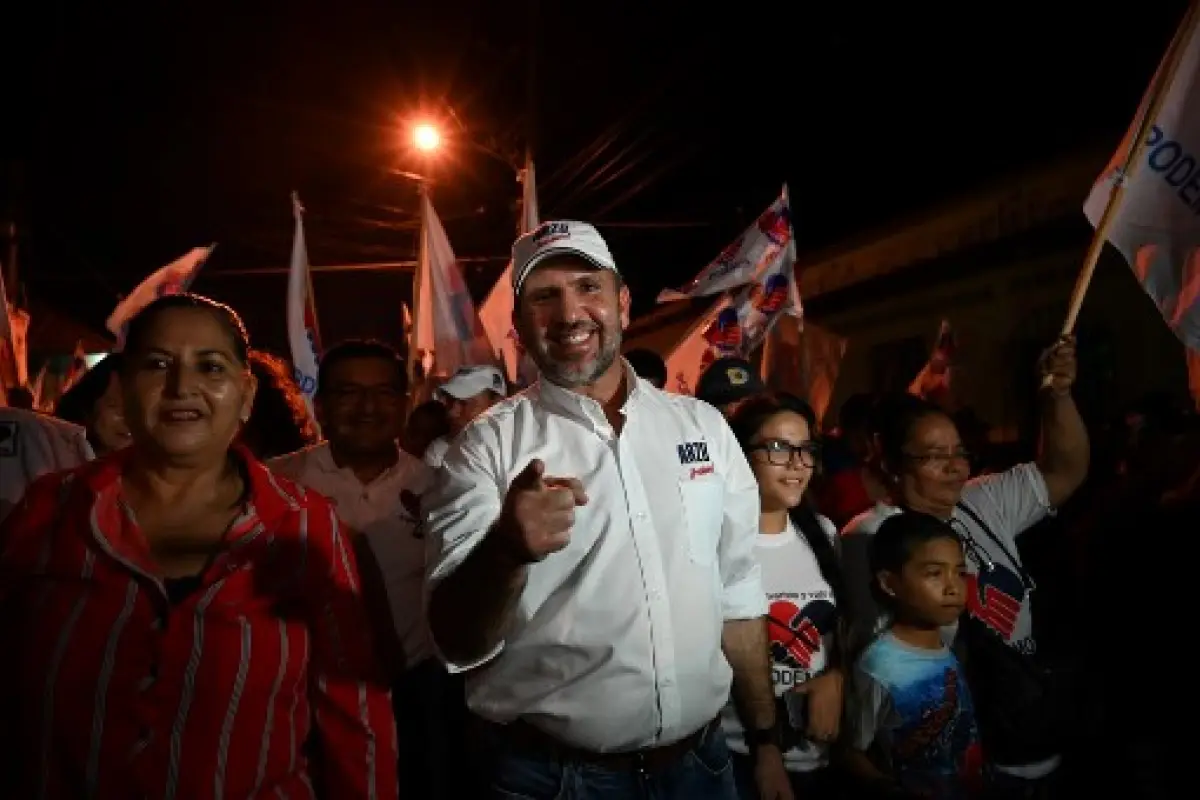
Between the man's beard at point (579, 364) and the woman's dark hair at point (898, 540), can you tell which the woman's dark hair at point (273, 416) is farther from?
the woman's dark hair at point (898, 540)

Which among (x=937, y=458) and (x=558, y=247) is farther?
(x=937, y=458)

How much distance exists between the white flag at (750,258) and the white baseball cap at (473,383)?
2.38 metres

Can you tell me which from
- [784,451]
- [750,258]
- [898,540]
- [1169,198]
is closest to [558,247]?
[784,451]

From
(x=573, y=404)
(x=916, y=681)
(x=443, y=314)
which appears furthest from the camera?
(x=443, y=314)

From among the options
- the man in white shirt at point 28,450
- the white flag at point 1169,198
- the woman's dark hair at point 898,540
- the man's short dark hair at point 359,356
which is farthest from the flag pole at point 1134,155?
the man in white shirt at point 28,450

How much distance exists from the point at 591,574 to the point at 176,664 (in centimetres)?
104

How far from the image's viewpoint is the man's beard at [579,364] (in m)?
2.79

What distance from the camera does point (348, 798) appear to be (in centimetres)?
245

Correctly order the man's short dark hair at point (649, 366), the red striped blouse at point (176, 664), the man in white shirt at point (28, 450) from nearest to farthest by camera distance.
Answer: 1. the red striped blouse at point (176, 664)
2. the man in white shirt at point (28, 450)
3. the man's short dark hair at point (649, 366)

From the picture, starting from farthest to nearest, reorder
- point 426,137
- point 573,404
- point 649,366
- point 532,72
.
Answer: point 426,137 < point 532,72 < point 649,366 < point 573,404

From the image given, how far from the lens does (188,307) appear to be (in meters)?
2.60

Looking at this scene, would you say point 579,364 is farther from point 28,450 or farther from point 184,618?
point 28,450

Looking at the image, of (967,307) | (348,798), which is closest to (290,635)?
(348,798)

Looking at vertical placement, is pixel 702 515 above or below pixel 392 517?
below
